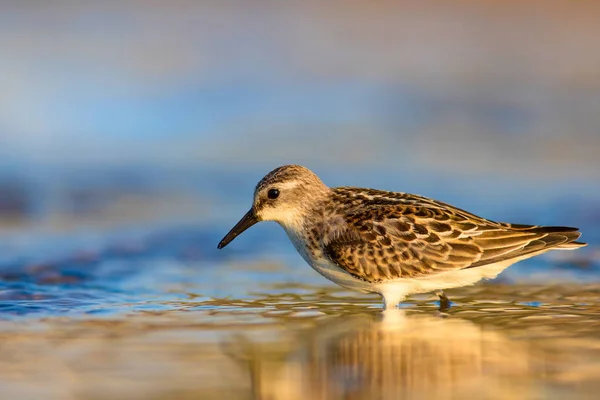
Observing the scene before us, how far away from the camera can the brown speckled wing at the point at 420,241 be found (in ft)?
29.7

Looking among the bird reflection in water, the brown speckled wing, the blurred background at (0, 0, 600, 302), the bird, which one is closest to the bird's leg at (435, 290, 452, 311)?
the bird

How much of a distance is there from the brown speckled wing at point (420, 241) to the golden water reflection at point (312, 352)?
395mm

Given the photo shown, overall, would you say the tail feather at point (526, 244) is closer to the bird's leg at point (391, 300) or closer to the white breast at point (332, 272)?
the bird's leg at point (391, 300)

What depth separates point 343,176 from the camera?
15844mm

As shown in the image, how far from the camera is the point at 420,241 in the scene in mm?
9188

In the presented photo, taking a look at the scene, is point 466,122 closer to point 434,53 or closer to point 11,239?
point 434,53

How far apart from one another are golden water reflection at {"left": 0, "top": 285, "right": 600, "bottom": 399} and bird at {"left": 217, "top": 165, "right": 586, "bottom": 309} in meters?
0.28

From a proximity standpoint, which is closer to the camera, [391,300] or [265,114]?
[391,300]

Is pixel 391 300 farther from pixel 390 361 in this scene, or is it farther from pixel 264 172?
pixel 264 172

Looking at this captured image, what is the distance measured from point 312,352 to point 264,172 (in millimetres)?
8861

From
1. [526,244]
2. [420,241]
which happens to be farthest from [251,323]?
[526,244]

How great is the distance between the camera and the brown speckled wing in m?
9.05

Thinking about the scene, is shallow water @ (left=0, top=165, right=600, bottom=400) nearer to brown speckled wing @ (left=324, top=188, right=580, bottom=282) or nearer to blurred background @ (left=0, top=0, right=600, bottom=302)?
blurred background @ (left=0, top=0, right=600, bottom=302)


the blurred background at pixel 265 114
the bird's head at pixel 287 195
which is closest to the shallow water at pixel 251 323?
the blurred background at pixel 265 114
